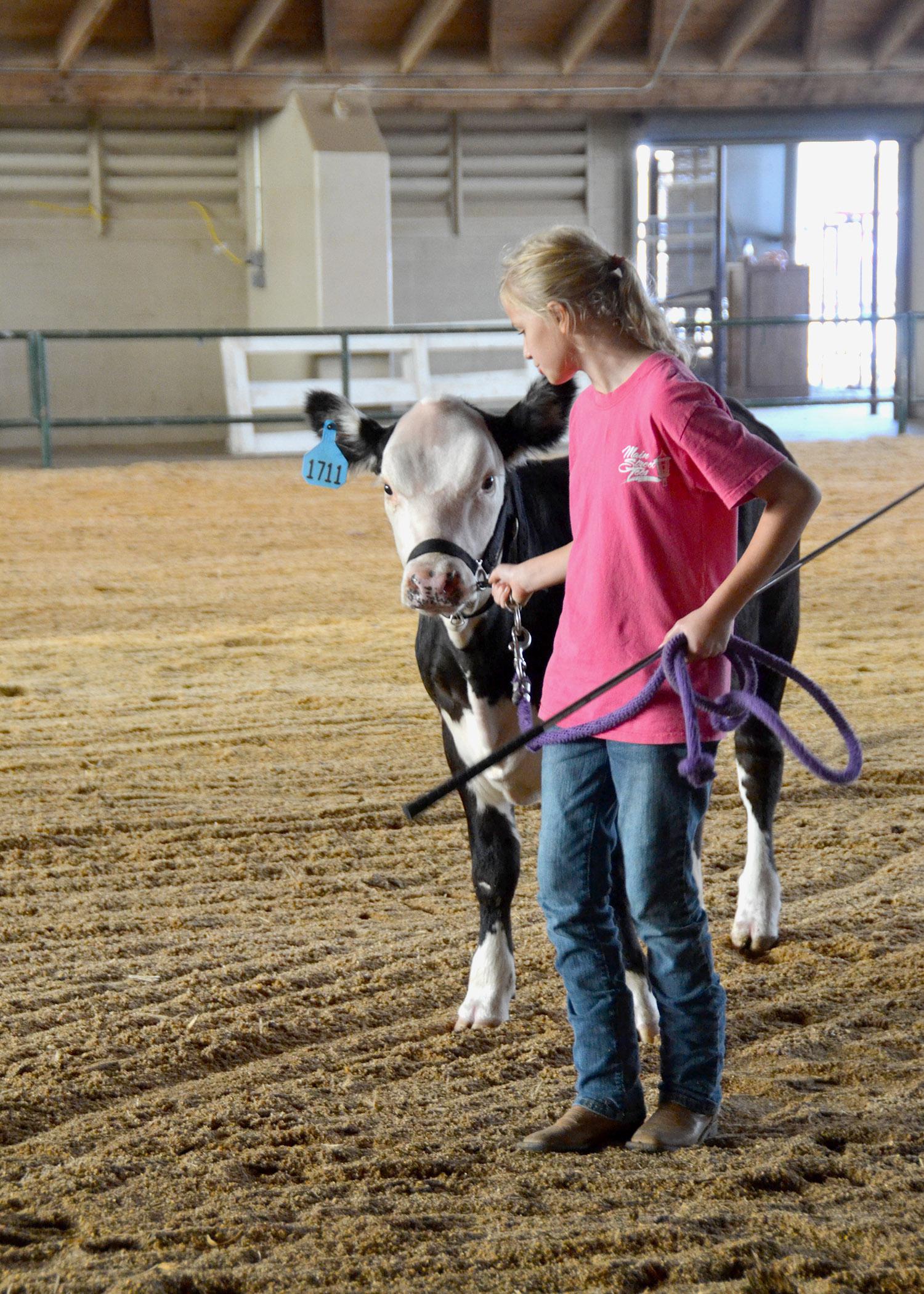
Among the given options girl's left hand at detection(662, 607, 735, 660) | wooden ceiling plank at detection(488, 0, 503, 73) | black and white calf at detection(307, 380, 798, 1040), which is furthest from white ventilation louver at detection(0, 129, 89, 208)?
girl's left hand at detection(662, 607, 735, 660)

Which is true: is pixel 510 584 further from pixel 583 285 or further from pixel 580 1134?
pixel 580 1134

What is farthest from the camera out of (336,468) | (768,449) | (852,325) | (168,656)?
(852,325)

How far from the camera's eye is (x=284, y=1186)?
6.35 feet

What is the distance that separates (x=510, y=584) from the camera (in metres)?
2.31

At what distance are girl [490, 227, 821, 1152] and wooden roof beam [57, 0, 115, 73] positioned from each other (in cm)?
938

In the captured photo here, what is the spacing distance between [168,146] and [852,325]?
1240 cm

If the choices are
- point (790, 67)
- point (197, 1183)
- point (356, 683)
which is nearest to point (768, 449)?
point (197, 1183)

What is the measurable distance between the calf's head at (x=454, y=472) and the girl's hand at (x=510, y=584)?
0.07 m

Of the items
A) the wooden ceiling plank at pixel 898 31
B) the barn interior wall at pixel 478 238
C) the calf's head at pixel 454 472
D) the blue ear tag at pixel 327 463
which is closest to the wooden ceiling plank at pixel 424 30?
the barn interior wall at pixel 478 238

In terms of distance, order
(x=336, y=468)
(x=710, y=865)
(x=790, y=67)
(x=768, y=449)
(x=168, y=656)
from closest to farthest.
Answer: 1. (x=768, y=449)
2. (x=336, y=468)
3. (x=710, y=865)
4. (x=168, y=656)
5. (x=790, y=67)

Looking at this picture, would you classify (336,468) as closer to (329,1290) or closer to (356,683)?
(329,1290)

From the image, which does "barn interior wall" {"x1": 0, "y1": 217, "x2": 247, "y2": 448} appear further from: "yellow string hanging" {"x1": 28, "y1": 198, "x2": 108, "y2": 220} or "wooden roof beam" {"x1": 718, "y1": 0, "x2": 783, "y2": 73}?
"wooden roof beam" {"x1": 718, "y1": 0, "x2": 783, "y2": 73}

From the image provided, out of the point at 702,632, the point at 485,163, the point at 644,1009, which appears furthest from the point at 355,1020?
the point at 485,163

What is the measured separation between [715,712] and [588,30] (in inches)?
414
